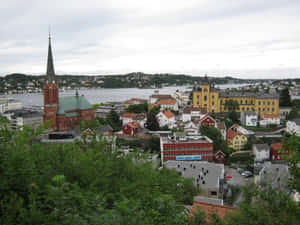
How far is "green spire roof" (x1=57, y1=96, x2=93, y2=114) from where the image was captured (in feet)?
127

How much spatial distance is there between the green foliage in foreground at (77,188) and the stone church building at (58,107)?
30.0 meters

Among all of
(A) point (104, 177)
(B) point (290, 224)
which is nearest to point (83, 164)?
(A) point (104, 177)

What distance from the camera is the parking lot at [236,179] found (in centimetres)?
2406

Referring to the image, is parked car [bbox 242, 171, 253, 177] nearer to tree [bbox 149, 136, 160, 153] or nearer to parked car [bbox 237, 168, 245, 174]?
parked car [bbox 237, 168, 245, 174]

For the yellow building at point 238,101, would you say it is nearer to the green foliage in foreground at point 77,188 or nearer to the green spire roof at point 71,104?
the green spire roof at point 71,104

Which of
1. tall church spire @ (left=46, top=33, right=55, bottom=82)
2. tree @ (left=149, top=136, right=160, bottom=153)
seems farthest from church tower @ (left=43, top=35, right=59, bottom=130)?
tree @ (left=149, top=136, right=160, bottom=153)

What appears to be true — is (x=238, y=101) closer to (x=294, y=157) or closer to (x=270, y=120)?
(x=270, y=120)

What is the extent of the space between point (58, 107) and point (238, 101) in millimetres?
32378

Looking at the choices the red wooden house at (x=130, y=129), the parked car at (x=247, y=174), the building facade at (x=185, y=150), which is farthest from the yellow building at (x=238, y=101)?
the parked car at (x=247, y=174)

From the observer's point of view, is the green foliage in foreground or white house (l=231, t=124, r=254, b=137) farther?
white house (l=231, t=124, r=254, b=137)

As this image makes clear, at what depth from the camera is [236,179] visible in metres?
25.3

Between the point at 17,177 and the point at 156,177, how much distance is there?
11.3 ft

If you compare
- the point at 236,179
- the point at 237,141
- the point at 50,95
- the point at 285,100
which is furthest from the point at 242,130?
the point at 50,95

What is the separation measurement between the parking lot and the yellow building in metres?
24.2
